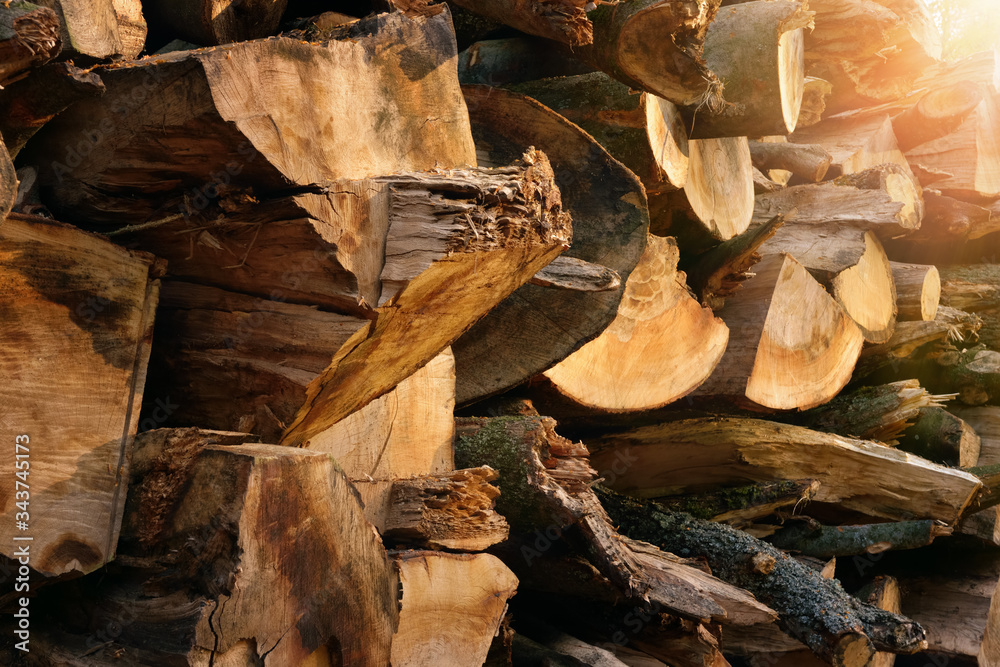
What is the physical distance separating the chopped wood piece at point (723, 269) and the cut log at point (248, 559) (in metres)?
2.14

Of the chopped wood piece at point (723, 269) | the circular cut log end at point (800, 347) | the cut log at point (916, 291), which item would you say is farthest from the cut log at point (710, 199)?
the cut log at point (916, 291)

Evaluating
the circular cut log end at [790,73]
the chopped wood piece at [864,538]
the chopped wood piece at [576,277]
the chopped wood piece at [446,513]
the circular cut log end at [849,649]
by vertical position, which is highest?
the circular cut log end at [790,73]

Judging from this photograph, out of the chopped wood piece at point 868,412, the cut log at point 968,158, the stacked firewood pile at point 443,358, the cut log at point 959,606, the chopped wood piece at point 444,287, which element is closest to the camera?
the stacked firewood pile at point 443,358

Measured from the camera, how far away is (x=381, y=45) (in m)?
1.78

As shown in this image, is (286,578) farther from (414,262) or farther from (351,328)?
(414,262)

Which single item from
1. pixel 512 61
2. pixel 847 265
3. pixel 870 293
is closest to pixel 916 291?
pixel 870 293

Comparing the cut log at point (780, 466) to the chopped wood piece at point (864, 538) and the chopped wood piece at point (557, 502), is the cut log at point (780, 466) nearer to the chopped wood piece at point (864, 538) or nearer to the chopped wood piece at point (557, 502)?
the chopped wood piece at point (864, 538)

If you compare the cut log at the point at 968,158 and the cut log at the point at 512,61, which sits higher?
the cut log at the point at 968,158

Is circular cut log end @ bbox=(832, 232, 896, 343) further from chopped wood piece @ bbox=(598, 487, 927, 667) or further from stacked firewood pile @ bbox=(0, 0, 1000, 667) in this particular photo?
chopped wood piece @ bbox=(598, 487, 927, 667)

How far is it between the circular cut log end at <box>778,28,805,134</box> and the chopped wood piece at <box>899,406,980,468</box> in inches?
80.8

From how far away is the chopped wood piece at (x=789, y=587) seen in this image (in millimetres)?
2623

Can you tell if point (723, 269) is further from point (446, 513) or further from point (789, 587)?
point (446, 513)

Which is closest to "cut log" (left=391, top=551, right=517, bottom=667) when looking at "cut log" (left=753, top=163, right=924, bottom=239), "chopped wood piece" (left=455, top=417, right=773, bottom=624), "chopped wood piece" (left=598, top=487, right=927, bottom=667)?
"chopped wood piece" (left=455, top=417, right=773, bottom=624)

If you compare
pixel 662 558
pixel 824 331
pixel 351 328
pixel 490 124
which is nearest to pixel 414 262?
pixel 351 328
